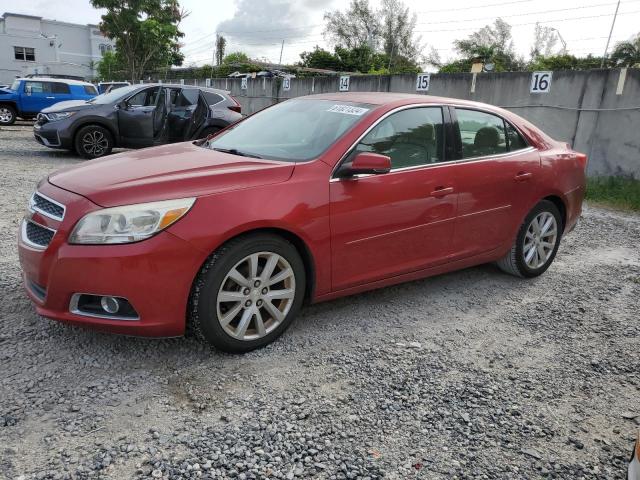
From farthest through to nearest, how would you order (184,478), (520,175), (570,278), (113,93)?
(113,93) < (570,278) < (520,175) < (184,478)

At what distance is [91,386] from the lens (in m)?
2.83

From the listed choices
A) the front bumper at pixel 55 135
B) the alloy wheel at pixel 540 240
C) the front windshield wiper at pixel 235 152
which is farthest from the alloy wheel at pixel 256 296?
the front bumper at pixel 55 135

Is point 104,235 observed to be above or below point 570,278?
above

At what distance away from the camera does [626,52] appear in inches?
1490

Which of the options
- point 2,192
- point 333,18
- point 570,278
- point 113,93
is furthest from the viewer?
point 333,18

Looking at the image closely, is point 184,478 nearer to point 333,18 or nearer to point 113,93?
point 113,93

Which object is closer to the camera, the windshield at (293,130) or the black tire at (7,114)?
the windshield at (293,130)

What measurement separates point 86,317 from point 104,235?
465mm

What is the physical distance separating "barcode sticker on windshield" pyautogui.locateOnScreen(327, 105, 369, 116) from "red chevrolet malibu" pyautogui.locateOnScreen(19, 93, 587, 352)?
0.03m

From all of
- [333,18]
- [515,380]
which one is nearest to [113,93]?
[515,380]

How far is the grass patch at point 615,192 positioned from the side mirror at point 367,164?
662cm

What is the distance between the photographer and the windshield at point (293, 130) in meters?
3.62

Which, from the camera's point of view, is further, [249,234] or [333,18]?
[333,18]

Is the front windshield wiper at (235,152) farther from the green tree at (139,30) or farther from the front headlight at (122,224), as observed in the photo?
the green tree at (139,30)
